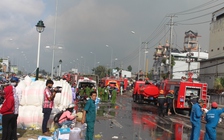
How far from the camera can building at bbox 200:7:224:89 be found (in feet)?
142

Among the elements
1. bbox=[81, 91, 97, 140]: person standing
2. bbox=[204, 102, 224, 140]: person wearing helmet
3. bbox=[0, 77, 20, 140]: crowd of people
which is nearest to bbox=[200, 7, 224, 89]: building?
bbox=[204, 102, 224, 140]: person wearing helmet

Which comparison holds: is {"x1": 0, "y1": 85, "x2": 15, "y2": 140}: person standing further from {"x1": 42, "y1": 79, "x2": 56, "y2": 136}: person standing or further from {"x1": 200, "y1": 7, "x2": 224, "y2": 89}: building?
{"x1": 200, "y1": 7, "x2": 224, "y2": 89}: building

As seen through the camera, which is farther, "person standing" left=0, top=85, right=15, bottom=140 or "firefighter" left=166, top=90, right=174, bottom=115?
"firefighter" left=166, top=90, right=174, bottom=115

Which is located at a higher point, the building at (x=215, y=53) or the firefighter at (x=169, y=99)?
the building at (x=215, y=53)

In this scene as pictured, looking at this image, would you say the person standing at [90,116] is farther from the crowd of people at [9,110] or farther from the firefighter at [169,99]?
the firefighter at [169,99]

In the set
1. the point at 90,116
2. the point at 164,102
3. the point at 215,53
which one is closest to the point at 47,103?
the point at 90,116

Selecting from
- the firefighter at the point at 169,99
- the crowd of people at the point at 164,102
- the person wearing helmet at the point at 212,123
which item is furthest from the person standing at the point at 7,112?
the firefighter at the point at 169,99

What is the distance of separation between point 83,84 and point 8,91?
22.9 metres

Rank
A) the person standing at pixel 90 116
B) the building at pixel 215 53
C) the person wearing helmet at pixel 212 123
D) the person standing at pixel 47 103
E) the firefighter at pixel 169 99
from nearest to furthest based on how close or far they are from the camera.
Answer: the person standing at pixel 90 116 < the person wearing helmet at pixel 212 123 < the person standing at pixel 47 103 < the firefighter at pixel 169 99 < the building at pixel 215 53

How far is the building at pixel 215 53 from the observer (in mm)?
43406

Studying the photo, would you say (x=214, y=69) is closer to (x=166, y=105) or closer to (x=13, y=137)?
(x=166, y=105)

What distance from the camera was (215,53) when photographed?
55531 mm

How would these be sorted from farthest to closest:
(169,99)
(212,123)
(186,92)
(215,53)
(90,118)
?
(215,53) < (186,92) < (169,99) < (212,123) < (90,118)

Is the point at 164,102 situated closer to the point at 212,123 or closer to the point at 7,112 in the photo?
the point at 212,123
